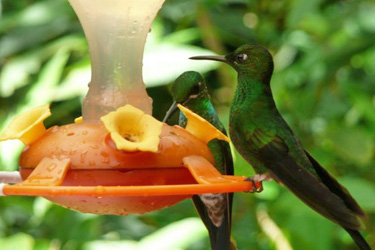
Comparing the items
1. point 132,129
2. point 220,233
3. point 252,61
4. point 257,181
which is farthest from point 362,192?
point 132,129

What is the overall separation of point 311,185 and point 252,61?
47 centimetres

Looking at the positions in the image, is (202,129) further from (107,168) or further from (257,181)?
(107,168)

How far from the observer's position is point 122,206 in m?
2.47

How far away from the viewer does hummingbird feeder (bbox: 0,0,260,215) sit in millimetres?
2221

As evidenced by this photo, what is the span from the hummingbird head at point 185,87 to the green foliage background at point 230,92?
105cm

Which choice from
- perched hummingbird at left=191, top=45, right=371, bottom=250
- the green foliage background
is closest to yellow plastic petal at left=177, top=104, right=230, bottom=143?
perched hummingbird at left=191, top=45, right=371, bottom=250

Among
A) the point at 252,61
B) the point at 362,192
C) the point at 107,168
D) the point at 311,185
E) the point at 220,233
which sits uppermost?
the point at 252,61

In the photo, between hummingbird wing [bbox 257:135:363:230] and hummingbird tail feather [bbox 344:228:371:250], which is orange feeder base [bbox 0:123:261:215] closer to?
hummingbird wing [bbox 257:135:363:230]

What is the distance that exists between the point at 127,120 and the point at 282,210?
89.1 inches

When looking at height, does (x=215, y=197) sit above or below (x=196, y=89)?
below

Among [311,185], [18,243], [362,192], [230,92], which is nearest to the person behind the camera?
[311,185]

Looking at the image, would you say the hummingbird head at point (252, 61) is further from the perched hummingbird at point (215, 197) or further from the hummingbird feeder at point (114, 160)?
the hummingbird feeder at point (114, 160)

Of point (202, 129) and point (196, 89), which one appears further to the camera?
point (196, 89)

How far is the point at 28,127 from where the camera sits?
246cm
